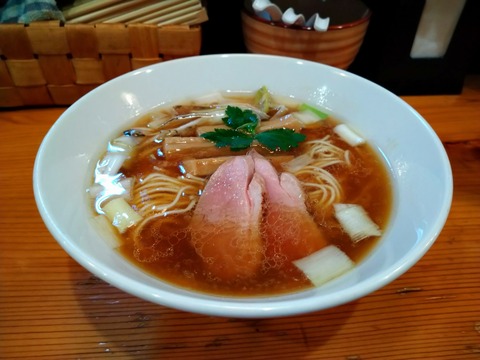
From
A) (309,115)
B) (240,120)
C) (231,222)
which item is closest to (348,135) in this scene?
(309,115)

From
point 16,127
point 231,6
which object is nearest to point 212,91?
point 231,6

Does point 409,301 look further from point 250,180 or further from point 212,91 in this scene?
point 212,91

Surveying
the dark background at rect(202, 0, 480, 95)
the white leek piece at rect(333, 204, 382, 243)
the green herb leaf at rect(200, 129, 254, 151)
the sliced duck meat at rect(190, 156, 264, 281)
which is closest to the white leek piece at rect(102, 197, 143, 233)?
the sliced duck meat at rect(190, 156, 264, 281)

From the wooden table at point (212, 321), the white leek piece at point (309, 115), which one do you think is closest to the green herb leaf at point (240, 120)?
the white leek piece at point (309, 115)

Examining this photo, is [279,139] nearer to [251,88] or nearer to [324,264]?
[251,88]

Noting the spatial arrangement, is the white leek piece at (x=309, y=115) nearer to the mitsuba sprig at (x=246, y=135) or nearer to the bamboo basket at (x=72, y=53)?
the mitsuba sprig at (x=246, y=135)

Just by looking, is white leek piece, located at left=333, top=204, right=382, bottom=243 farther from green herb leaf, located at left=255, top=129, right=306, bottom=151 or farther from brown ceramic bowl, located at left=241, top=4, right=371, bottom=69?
brown ceramic bowl, located at left=241, top=4, right=371, bottom=69
